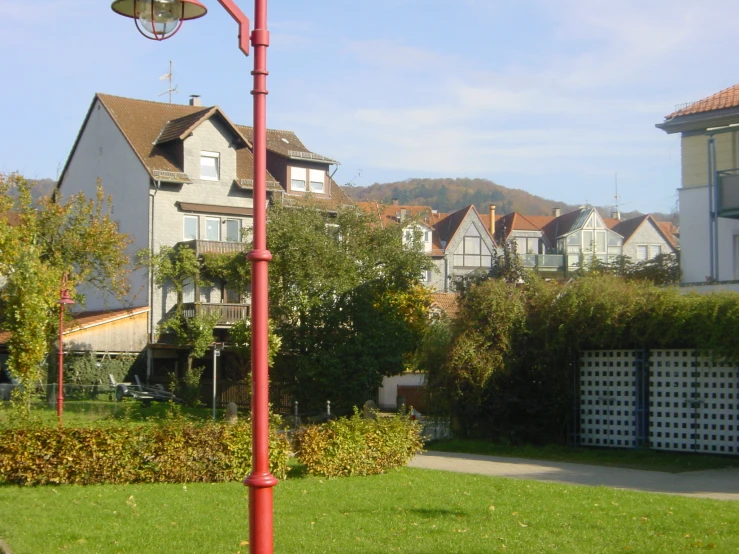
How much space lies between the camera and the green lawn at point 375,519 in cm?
880

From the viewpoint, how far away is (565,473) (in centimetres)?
1573

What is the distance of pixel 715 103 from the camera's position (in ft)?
92.1

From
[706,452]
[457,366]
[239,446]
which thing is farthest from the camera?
[457,366]

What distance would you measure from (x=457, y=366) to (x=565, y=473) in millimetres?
5160

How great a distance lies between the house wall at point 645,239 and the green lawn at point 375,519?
75.1m

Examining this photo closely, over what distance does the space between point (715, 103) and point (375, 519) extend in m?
22.6

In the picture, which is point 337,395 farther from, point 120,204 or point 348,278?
point 120,204

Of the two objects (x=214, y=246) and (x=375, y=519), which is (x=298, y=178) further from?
(x=375, y=519)

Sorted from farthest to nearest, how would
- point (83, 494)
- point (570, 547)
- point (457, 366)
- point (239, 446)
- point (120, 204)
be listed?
point (120, 204), point (457, 366), point (239, 446), point (83, 494), point (570, 547)

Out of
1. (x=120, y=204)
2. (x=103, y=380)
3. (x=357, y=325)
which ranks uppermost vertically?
(x=120, y=204)

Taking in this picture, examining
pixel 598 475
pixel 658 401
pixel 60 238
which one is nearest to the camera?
pixel 598 475

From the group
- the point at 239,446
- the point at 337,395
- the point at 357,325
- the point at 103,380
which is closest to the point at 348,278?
the point at 357,325

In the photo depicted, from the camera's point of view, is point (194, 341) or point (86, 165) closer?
point (194, 341)

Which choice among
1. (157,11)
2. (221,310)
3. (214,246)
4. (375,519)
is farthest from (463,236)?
(157,11)
